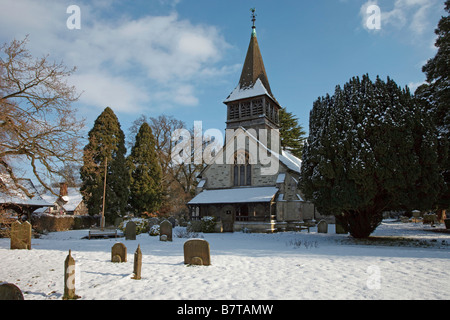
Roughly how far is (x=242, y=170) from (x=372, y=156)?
15.2 m

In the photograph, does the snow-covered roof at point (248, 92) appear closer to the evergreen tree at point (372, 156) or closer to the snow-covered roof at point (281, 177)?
the snow-covered roof at point (281, 177)

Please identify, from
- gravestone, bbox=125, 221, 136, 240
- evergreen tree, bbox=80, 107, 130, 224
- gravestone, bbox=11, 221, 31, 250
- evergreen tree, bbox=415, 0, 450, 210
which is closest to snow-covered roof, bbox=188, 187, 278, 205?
evergreen tree, bbox=80, 107, 130, 224

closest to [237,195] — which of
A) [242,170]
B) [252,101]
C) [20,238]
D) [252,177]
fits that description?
[252,177]

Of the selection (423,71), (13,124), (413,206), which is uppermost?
(423,71)

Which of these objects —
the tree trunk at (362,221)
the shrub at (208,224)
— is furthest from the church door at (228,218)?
the tree trunk at (362,221)

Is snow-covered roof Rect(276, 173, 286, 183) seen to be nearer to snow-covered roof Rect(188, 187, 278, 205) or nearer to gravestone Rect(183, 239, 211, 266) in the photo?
snow-covered roof Rect(188, 187, 278, 205)

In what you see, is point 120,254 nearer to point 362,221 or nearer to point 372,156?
point 372,156

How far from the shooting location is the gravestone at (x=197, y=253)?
8.91 m

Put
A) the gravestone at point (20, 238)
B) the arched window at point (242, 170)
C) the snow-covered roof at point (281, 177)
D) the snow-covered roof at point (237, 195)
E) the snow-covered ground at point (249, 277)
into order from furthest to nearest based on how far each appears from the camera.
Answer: the arched window at point (242, 170) → the snow-covered roof at point (281, 177) → the snow-covered roof at point (237, 195) → the gravestone at point (20, 238) → the snow-covered ground at point (249, 277)

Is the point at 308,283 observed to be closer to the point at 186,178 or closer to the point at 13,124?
the point at 13,124

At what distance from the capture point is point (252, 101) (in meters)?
31.8
